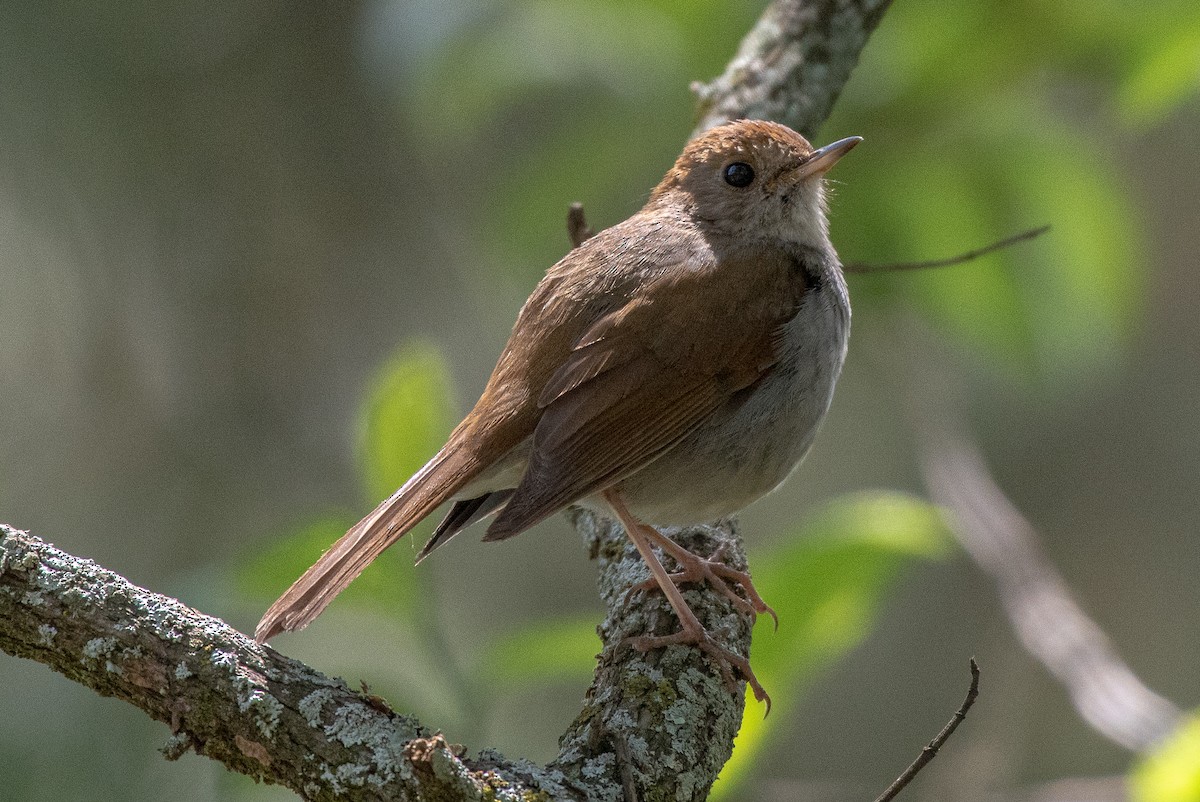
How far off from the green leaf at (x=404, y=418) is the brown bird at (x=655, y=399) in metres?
0.10

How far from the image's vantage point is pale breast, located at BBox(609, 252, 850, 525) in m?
3.75

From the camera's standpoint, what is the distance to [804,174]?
418 cm

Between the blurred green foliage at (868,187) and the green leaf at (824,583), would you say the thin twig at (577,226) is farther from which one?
the green leaf at (824,583)

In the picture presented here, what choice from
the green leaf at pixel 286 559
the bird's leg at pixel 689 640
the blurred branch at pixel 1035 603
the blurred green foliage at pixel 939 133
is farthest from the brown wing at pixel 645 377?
the blurred branch at pixel 1035 603

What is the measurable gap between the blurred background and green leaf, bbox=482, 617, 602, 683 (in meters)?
0.02

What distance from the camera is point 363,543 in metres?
3.30

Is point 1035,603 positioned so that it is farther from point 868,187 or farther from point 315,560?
point 315,560

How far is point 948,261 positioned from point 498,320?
4.49m

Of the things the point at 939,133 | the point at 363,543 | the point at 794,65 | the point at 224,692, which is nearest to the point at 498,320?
the point at 794,65

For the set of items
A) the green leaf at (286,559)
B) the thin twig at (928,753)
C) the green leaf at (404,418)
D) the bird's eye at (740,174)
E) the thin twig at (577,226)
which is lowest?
the thin twig at (928,753)

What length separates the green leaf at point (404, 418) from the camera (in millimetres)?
3627

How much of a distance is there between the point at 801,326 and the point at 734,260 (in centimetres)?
32

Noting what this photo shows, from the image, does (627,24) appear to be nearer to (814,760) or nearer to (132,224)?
(132,224)

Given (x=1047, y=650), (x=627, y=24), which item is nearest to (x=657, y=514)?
(x=1047, y=650)
